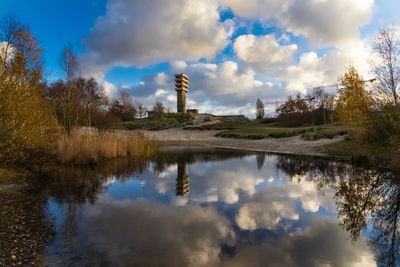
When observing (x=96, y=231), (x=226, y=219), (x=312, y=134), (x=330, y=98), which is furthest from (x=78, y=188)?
(x=330, y=98)

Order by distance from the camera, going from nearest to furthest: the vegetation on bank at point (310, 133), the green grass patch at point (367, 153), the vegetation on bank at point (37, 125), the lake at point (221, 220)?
the lake at point (221, 220) → the vegetation on bank at point (37, 125) → the green grass patch at point (367, 153) → the vegetation on bank at point (310, 133)

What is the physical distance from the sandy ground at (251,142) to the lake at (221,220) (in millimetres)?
12761

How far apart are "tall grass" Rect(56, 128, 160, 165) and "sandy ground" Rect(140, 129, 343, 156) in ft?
42.2

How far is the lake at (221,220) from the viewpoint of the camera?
5.68 m

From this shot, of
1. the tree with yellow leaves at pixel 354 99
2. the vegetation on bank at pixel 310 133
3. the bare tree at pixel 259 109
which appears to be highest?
the bare tree at pixel 259 109

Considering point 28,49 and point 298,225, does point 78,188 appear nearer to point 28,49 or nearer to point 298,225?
point 28,49

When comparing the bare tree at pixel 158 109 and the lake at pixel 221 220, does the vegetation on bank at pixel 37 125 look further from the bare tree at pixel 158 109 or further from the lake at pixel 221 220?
the bare tree at pixel 158 109

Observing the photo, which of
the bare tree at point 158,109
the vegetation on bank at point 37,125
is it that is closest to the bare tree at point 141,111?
the bare tree at point 158,109

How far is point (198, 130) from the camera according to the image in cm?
5234

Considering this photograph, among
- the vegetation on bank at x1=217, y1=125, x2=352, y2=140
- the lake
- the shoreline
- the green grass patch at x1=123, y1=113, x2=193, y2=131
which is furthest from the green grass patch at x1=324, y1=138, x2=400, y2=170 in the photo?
the green grass patch at x1=123, y1=113, x2=193, y2=131

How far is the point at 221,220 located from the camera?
26.5 feet

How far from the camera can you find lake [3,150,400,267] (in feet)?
18.6

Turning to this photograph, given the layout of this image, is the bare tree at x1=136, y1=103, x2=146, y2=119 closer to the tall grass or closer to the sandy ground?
the sandy ground

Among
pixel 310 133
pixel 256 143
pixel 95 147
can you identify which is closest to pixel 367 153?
pixel 310 133
